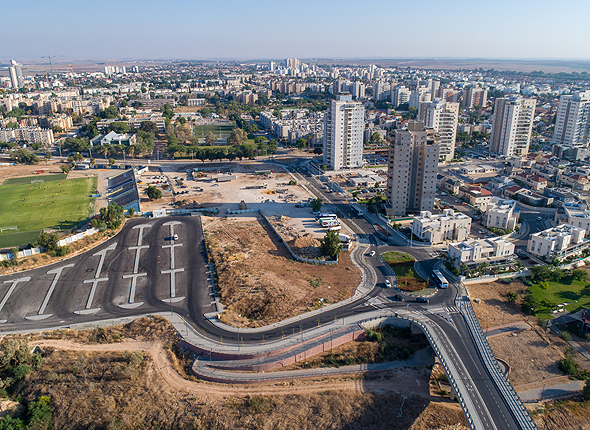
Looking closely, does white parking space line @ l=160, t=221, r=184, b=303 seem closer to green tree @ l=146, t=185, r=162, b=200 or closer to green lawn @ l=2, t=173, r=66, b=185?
green tree @ l=146, t=185, r=162, b=200

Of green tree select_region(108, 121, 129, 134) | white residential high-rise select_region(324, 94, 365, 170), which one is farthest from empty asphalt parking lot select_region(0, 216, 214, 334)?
green tree select_region(108, 121, 129, 134)

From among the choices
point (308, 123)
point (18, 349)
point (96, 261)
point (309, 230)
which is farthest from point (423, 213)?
point (308, 123)

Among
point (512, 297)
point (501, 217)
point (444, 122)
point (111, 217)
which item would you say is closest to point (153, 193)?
point (111, 217)

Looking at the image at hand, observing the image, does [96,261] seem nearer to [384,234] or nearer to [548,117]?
[384,234]

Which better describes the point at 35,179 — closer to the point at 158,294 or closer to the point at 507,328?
the point at 158,294

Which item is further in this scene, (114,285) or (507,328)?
(114,285)

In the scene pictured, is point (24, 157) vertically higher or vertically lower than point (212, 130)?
lower

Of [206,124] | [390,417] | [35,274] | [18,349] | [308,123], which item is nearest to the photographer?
A: [390,417]
